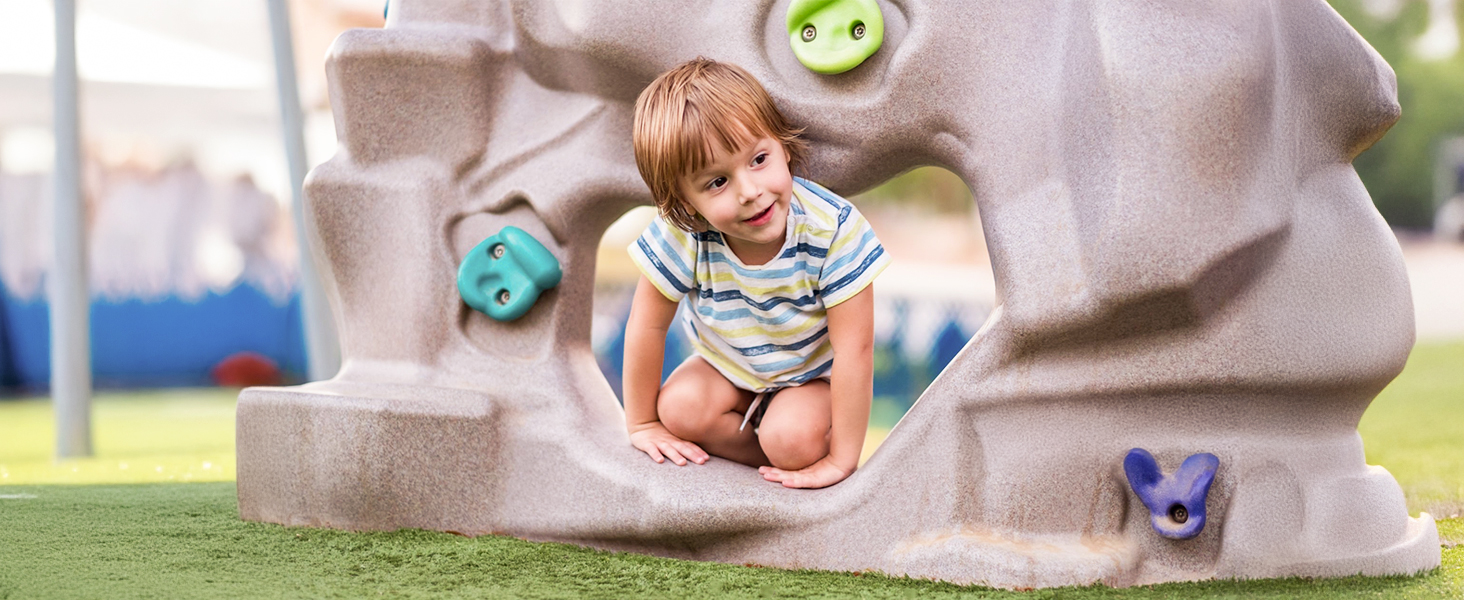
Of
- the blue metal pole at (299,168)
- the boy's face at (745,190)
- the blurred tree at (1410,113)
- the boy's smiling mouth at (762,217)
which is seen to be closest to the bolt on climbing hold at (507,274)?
the boy's face at (745,190)

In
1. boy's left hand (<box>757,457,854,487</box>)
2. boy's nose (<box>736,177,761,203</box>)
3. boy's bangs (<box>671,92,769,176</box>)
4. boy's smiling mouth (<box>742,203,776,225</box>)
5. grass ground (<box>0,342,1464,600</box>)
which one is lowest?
grass ground (<box>0,342,1464,600</box>)

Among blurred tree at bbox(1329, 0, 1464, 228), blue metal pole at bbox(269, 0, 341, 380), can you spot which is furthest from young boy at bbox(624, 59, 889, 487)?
blurred tree at bbox(1329, 0, 1464, 228)

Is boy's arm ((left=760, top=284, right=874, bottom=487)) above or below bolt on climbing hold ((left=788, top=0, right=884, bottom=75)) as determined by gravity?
below

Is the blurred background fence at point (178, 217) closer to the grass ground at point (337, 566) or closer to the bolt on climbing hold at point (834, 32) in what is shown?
the grass ground at point (337, 566)

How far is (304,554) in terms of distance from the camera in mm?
2570

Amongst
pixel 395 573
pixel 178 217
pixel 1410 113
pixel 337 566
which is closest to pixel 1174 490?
pixel 395 573

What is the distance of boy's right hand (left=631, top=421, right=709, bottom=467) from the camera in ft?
9.09

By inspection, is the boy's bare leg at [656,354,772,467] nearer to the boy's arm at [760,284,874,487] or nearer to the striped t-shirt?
the striped t-shirt

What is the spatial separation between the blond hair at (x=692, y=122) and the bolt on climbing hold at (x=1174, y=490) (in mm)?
986

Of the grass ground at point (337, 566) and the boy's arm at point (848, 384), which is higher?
the boy's arm at point (848, 384)

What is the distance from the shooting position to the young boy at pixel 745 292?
2479mm

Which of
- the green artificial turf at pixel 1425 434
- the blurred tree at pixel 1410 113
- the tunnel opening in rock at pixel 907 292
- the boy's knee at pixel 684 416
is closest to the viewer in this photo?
the boy's knee at pixel 684 416

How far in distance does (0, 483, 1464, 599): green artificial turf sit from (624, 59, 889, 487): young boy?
35cm

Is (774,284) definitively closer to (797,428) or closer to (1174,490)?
(797,428)
